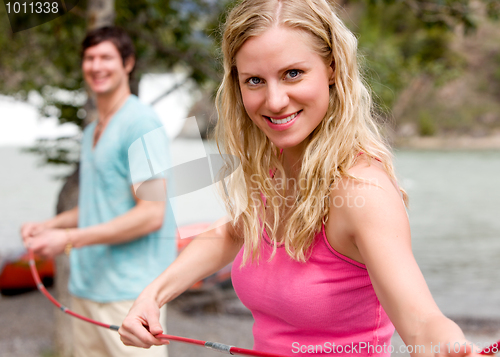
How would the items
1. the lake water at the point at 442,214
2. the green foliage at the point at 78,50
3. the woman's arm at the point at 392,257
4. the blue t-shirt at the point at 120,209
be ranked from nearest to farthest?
the woman's arm at the point at 392,257
the blue t-shirt at the point at 120,209
the green foliage at the point at 78,50
the lake water at the point at 442,214

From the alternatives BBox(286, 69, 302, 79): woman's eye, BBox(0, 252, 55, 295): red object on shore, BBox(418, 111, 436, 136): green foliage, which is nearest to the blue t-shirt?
BBox(286, 69, 302, 79): woman's eye

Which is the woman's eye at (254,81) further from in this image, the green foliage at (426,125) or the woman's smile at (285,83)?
the green foliage at (426,125)

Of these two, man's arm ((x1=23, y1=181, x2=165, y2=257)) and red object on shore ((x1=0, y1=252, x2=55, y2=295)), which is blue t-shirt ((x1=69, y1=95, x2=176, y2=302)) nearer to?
man's arm ((x1=23, y1=181, x2=165, y2=257))

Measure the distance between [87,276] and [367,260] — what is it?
1616mm

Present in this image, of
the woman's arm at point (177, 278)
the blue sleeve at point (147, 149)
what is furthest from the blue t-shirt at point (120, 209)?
the woman's arm at point (177, 278)

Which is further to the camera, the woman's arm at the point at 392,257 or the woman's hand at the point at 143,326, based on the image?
the woman's hand at the point at 143,326

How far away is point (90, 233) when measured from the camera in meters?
2.12

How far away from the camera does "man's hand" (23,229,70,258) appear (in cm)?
217

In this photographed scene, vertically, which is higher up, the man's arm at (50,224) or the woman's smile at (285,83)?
the woman's smile at (285,83)

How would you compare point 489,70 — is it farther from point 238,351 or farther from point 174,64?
point 238,351

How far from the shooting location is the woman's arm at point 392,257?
3.01 ft

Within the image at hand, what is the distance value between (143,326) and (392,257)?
27.2 inches

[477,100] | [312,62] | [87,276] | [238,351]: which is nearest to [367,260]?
[238,351]

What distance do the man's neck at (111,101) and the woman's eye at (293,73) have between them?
139 cm
